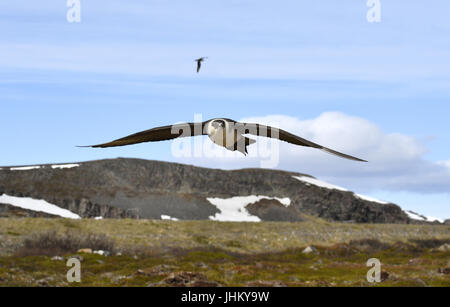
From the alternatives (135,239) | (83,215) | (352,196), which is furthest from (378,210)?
(135,239)

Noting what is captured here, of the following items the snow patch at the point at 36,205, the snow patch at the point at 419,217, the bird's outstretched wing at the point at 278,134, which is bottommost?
the snow patch at the point at 419,217

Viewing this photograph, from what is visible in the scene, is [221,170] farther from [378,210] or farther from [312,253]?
[312,253]

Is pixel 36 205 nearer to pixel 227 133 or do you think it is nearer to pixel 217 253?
pixel 217 253

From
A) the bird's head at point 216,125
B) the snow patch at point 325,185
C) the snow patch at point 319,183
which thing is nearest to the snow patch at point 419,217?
the snow patch at point 325,185

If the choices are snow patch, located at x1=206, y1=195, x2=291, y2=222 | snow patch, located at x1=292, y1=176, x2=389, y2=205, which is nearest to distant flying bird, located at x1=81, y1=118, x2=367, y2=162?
snow patch, located at x1=206, y1=195, x2=291, y2=222

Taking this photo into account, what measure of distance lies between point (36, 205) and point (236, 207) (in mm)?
22806

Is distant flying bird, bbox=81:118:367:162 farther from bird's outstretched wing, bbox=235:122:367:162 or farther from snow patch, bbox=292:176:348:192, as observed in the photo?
snow patch, bbox=292:176:348:192

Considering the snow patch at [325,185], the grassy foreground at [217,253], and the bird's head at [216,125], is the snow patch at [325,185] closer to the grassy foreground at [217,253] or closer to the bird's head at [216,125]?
Answer: the grassy foreground at [217,253]

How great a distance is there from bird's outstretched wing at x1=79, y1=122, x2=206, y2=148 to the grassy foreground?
19.7 m

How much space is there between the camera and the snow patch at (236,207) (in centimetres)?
6831

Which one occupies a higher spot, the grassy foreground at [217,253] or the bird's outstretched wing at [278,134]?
the bird's outstretched wing at [278,134]

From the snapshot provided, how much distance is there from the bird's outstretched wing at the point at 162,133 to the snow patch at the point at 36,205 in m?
55.1

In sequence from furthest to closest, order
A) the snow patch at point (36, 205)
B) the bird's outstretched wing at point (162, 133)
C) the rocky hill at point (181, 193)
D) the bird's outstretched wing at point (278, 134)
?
the rocky hill at point (181, 193) → the snow patch at point (36, 205) → the bird's outstretched wing at point (162, 133) → the bird's outstretched wing at point (278, 134)
